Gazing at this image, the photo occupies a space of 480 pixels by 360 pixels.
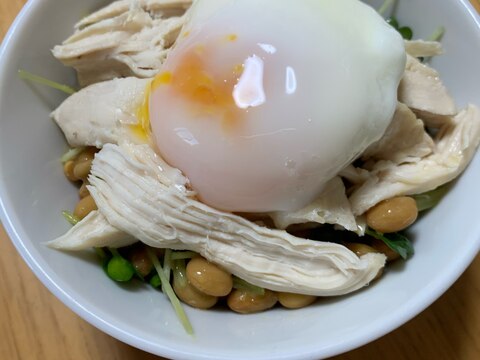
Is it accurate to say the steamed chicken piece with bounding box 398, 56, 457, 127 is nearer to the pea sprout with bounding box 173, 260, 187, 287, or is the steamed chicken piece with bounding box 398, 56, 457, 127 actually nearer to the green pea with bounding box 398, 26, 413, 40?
the green pea with bounding box 398, 26, 413, 40

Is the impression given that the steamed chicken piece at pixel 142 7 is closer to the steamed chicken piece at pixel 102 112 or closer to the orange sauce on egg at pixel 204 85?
the steamed chicken piece at pixel 102 112

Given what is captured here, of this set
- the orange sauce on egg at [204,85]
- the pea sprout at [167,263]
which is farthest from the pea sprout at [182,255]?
the orange sauce on egg at [204,85]

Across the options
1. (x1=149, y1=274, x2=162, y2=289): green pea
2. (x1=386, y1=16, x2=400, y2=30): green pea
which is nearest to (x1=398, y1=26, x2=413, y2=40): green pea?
(x1=386, y1=16, x2=400, y2=30): green pea

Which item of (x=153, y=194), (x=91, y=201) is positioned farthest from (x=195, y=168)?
(x=91, y=201)

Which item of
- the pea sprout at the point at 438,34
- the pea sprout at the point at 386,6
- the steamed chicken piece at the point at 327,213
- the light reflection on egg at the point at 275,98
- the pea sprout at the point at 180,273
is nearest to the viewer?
the light reflection on egg at the point at 275,98

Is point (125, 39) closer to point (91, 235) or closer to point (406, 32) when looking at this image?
point (91, 235)

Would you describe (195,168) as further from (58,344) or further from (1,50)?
(58,344)
